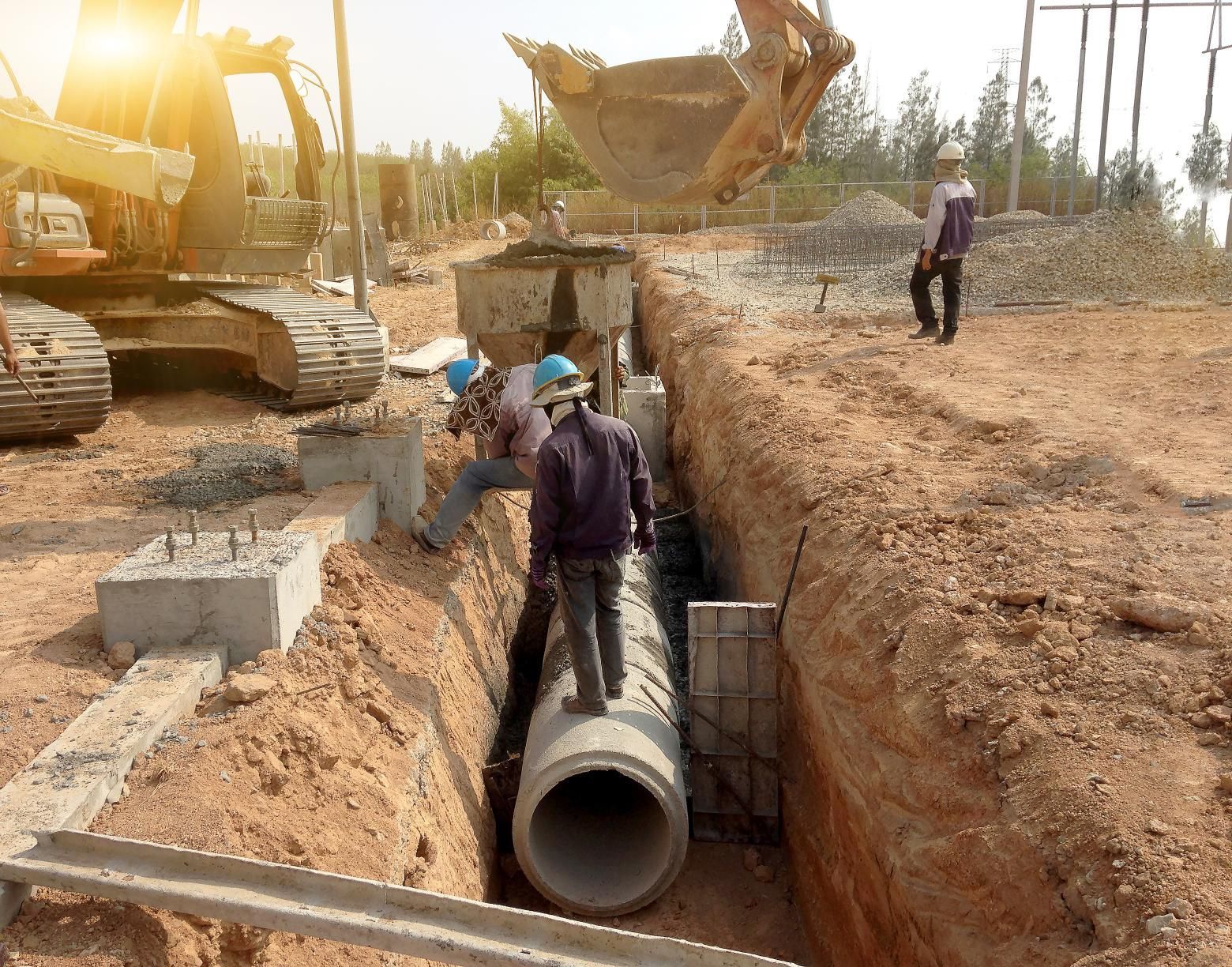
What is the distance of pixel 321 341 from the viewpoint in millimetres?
9406

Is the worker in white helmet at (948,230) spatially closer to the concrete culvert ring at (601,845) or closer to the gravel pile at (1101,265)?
the gravel pile at (1101,265)

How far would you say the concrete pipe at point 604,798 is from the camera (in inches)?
200

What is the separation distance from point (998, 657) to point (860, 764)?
75 centimetres

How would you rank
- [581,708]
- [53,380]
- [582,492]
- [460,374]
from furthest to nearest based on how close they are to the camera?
[53,380]
[460,374]
[581,708]
[582,492]

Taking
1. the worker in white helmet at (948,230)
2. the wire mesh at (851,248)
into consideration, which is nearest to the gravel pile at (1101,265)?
the wire mesh at (851,248)

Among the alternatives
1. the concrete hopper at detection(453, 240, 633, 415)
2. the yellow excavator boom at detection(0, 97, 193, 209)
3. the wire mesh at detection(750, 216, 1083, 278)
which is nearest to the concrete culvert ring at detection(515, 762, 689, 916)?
the concrete hopper at detection(453, 240, 633, 415)

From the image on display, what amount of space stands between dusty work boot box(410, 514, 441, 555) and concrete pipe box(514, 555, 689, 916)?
100 centimetres

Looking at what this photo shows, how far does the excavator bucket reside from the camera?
6.48 m

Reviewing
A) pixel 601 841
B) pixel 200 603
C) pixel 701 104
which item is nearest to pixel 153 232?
pixel 701 104

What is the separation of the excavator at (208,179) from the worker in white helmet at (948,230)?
3440mm

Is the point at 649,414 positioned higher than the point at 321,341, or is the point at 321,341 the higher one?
the point at 321,341

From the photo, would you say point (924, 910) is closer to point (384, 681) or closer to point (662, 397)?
point (384, 681)

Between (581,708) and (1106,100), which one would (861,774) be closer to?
(581,708)

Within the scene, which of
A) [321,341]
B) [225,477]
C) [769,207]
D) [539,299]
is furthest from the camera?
[769,207]
